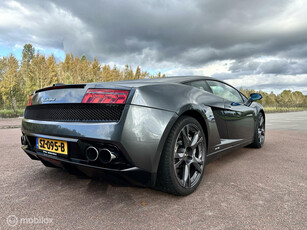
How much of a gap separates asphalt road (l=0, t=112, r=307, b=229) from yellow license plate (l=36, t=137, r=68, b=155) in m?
0.45

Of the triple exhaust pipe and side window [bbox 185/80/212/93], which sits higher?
side window [bbox 185/80/212/93]

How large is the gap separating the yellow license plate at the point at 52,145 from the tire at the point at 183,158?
85 centimetres

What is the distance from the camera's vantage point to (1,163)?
130 inches

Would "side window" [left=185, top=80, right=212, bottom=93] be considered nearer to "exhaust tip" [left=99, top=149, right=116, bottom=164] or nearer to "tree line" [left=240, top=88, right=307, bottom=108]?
"exhaust tip" [left=99, top=149, right=116, bottom=164]

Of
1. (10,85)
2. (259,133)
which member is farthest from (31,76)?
(259,133)

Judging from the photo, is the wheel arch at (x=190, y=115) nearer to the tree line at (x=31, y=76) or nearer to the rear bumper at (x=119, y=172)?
the rear bumper at (x=119, y=172)

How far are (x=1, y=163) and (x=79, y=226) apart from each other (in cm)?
246

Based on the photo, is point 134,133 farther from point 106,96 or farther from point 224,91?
point 224,91

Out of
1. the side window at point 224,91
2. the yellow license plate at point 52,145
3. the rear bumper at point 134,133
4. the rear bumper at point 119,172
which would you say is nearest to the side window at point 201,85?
the side window at point 224,91

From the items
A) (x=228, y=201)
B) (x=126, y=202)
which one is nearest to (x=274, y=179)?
(x=228, y=201)

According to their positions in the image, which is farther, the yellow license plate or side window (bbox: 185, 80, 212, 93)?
side window (bbox: 185, 80, 212, 93)

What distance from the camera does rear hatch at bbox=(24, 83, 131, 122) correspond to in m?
1.76

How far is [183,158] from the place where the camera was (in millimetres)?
2111

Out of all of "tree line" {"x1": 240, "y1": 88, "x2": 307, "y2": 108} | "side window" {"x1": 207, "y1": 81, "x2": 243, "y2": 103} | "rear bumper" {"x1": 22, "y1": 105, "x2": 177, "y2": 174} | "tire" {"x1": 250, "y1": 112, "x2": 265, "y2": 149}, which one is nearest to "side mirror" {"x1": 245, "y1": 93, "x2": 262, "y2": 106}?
"side window" {"x1": 207, "y1": 81, "x2": 243, "y2": 103}
